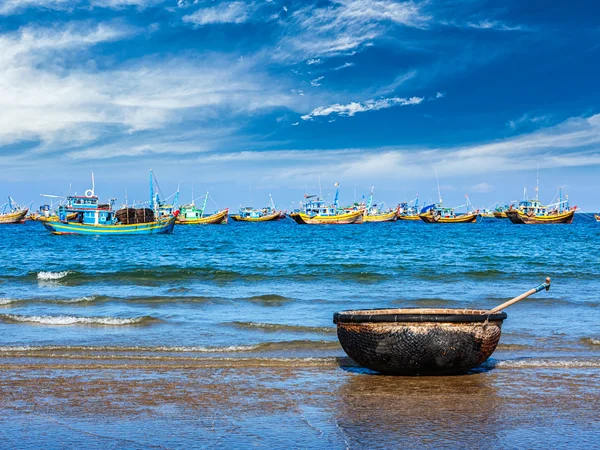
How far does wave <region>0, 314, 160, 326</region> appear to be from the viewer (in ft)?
37.4

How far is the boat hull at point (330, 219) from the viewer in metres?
98.0

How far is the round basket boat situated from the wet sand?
19 cm

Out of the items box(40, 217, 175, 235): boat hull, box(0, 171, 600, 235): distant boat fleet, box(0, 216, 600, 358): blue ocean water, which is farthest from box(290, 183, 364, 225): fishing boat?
box(0, 216, 600, 358): blue ocean water

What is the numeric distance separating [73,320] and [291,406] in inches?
277

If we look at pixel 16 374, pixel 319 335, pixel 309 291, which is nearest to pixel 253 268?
pixel 309 291

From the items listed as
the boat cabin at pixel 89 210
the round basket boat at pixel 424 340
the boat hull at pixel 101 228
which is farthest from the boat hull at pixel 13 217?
the round basket boat at pixel 424 340

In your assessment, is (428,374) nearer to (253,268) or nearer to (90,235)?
(253,268)

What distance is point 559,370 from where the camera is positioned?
7426 millimetres

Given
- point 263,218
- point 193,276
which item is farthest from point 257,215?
point 193,276

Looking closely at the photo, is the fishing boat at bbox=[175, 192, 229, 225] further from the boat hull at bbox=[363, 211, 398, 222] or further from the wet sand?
the wet sand

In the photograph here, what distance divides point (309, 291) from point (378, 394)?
1111 centimetres

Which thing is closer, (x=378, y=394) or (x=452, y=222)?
(x=378, y=394)

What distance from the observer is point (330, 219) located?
325 ft

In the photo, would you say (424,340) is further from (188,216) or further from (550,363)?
(188,216)
